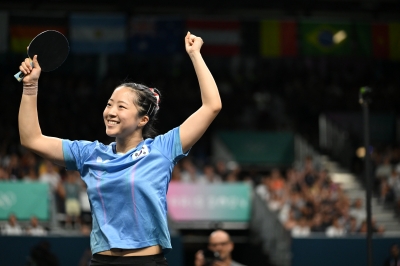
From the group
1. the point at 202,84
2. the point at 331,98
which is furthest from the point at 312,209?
the point at 202,84

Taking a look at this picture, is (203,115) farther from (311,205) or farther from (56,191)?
(311,205)

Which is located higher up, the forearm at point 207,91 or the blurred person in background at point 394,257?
the forearm at point 207,91

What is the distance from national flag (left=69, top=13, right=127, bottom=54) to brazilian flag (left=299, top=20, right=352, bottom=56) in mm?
4140

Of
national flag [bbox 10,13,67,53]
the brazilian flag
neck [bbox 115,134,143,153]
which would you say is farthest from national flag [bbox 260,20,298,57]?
neck [bbox 115,134,143,153]

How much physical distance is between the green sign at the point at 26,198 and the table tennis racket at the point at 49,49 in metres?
11.8

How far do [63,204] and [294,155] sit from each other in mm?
Result: 7617

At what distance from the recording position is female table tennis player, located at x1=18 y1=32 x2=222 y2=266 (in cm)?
340

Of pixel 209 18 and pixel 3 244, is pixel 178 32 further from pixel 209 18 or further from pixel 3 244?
pixel 3 244

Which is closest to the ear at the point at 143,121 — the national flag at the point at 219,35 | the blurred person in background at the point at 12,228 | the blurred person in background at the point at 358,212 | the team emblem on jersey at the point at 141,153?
the team emblem on jersey at the point at 141,153

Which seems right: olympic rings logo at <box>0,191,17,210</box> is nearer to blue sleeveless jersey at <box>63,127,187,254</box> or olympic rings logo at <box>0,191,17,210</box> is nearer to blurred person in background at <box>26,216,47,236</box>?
blurred person in background at <box>26,216,47,236</box>

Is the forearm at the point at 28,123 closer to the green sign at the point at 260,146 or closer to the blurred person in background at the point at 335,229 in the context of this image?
the blurred person in background at the point at 335,229

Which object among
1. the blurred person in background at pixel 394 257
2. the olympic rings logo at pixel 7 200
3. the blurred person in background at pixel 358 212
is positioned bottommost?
the blurred person in background at pixel 394 257

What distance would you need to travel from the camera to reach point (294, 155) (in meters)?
21.0

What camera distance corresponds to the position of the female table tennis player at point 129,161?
3398mm
